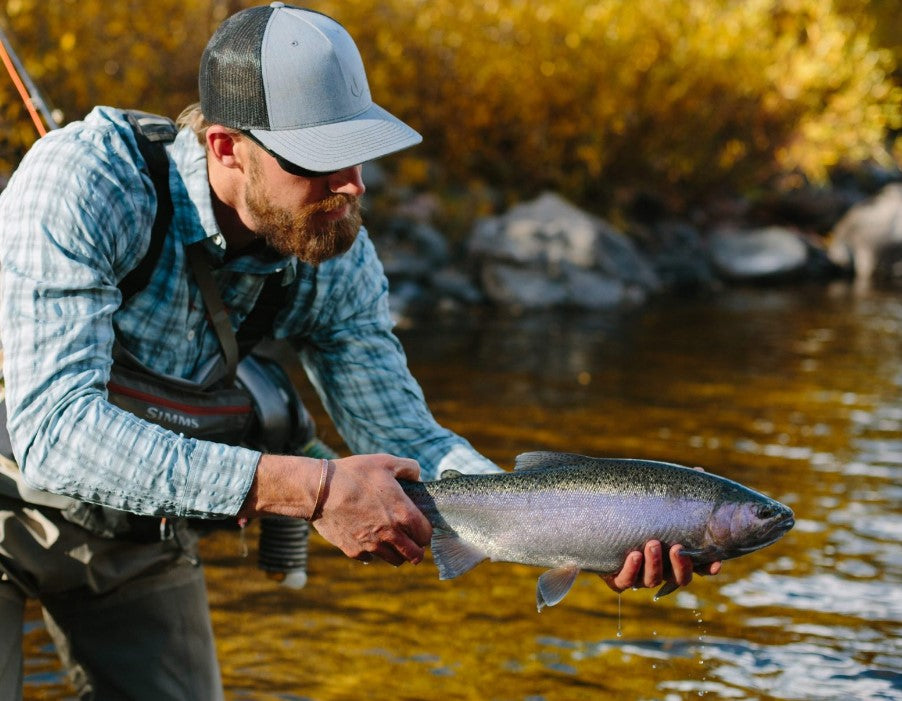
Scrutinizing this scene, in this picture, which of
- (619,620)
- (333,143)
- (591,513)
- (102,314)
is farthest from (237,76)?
(619,620)

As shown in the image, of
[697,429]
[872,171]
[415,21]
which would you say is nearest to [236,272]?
[697,429]

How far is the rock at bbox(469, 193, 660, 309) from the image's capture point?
12766mm

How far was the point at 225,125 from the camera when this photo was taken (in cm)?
254

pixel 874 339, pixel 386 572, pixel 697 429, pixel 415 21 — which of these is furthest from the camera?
pixel 415 21

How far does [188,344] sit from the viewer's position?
2744mm

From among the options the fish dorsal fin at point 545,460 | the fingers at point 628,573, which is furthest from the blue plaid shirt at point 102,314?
the fingers at point 628,573

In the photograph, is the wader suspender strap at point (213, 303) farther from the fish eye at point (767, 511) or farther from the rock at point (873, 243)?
the rock at point (873, 243)

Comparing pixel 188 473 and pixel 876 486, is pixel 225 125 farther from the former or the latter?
pixel 876 486

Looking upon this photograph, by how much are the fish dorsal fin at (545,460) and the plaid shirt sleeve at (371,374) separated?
12.8 inches

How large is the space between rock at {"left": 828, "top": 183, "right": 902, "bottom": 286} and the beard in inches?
605

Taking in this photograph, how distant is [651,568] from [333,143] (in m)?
1.03

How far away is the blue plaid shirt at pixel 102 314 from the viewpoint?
2248 millimetres

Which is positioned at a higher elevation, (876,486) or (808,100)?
(808,100)

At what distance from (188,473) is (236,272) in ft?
2.03
